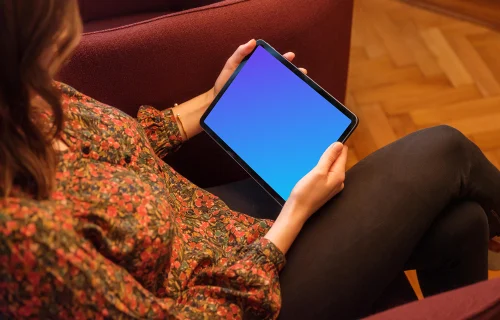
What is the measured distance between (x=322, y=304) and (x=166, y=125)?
17.3 inches

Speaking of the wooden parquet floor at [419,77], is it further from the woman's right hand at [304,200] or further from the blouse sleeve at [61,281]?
the blouse sleeve at [61,281]

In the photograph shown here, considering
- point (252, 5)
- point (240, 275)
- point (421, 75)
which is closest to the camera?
point (240, 275)

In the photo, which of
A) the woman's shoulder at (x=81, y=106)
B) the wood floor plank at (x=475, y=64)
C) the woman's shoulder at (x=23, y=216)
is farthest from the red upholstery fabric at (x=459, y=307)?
the wood floor plank at (x=475, y=64)

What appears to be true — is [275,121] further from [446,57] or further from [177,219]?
[446,57]

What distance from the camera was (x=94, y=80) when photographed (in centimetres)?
98

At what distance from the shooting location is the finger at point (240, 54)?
0.94m

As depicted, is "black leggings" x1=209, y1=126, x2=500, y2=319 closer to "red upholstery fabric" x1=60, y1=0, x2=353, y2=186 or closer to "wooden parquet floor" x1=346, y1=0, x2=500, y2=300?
"red upholstery fabric" x1=60, y1=0, x2=353, y2=186

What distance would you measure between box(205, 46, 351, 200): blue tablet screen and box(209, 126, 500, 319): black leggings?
0.08m

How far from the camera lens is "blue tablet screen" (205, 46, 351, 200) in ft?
2.85

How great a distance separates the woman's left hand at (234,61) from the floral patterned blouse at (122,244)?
0.60ft

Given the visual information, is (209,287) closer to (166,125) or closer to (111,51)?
(166,125)

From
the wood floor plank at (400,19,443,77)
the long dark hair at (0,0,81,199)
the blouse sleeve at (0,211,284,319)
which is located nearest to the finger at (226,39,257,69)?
the long dark hair at (0,0,81,199)

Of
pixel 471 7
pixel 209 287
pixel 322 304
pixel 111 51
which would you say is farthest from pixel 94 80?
pixel 471 7

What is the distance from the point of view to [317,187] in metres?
0.79
